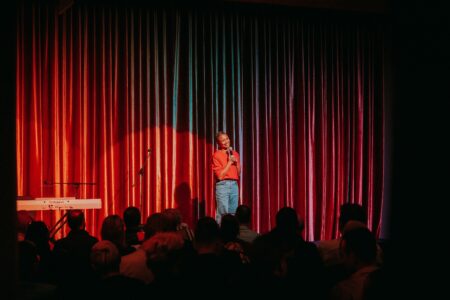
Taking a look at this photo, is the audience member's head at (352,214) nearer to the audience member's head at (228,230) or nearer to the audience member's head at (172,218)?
the audience member's head at (228,230)

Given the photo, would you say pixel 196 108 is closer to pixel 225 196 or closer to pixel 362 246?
pixel 225 196

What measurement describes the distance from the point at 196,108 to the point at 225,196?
1609mm

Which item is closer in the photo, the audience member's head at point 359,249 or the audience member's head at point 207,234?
the audience member's head at point 359,249

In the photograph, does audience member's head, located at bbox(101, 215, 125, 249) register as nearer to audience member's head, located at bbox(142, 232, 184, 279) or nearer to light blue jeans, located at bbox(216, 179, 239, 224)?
audience member's head, located at bbox(142, 232, 184, 279)

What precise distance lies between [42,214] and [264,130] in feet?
11.7

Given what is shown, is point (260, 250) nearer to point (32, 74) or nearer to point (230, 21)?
point (32, 74)

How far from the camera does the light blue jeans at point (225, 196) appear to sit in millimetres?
7793

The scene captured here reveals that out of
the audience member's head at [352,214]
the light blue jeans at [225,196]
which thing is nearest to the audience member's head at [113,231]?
the audience member's head at [352,214]

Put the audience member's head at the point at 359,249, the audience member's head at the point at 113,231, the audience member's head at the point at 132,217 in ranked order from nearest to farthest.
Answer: the audience member's head at the point at 359,249 → the audience member's head at the point at 113,231 → the audience member's head at the point at 132,217

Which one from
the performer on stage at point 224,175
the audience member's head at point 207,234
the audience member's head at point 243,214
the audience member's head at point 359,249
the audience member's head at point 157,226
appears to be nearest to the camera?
the audience member's head at point 359,249

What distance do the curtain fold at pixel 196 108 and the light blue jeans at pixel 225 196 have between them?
2.86 ft

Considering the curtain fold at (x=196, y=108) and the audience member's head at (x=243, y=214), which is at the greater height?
the curtain fold at (x=196, y=108)

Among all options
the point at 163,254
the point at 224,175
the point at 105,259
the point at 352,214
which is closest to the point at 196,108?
the point at 224,175

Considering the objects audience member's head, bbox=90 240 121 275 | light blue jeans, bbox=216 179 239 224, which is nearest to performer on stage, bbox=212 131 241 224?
light blue jeans, bbox=216 179 239 224
